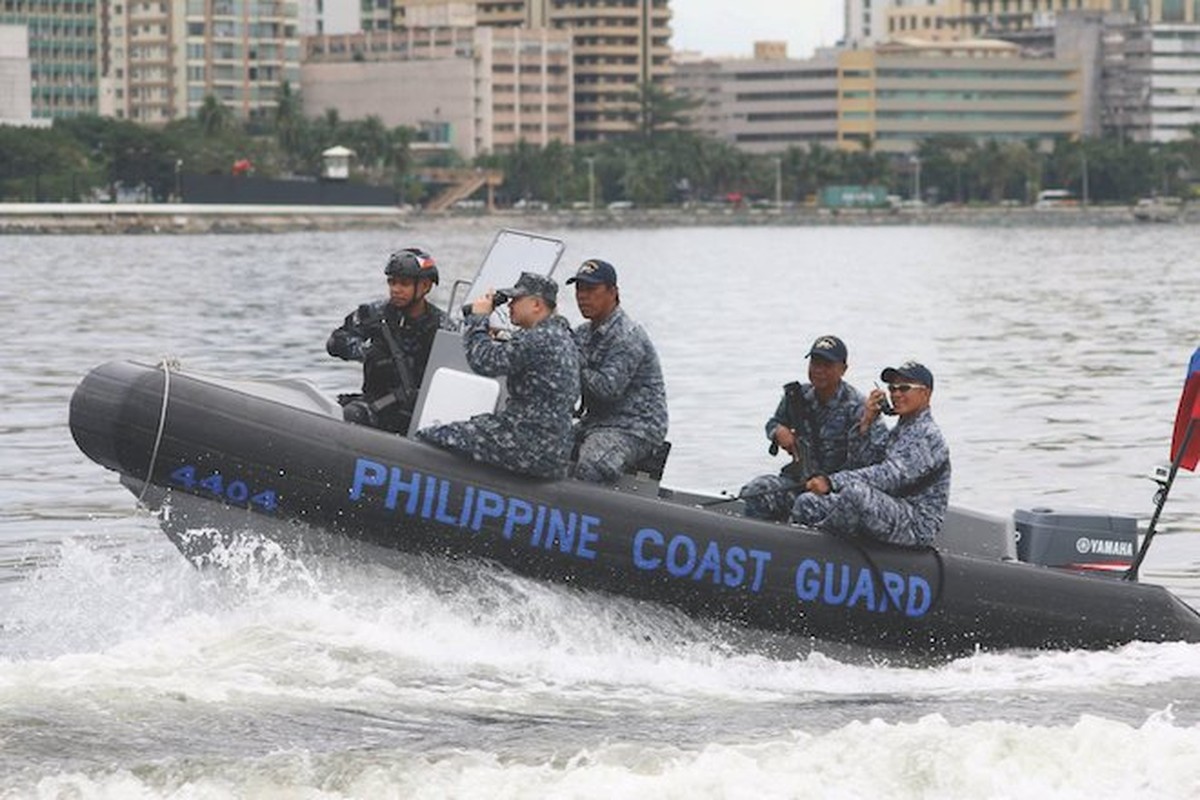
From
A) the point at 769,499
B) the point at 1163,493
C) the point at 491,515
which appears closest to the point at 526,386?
the point at 491,515

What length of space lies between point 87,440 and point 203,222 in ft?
475

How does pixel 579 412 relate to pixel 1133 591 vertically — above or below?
above

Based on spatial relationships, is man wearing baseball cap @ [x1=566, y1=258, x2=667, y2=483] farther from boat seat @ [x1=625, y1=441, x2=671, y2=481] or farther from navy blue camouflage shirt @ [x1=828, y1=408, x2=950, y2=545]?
navy blue camouflage shirt @ [x1=828, y1=408, x2=950, y2=545]

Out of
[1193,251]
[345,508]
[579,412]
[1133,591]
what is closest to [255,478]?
[345,508]

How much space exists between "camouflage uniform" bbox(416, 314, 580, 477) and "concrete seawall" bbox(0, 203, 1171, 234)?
439 ft

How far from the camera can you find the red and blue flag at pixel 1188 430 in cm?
1277

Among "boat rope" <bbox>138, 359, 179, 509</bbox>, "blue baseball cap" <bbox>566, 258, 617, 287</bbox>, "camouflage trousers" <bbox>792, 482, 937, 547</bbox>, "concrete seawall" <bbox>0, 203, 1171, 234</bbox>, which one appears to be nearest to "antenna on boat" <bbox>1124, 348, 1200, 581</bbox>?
"camouflage trousers" <bbox>792, 482, 937, 547</bbox>

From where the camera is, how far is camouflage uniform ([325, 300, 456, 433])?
13.0 meters

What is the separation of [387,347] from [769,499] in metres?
2.00

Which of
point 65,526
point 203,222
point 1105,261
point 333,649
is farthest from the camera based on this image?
point 203,222

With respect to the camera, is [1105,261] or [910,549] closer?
→ [910,549]

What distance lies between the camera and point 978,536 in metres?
13.0

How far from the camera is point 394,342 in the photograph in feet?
42.6

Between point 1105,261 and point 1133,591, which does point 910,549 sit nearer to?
point 1133,591
